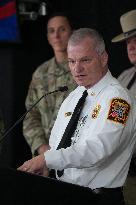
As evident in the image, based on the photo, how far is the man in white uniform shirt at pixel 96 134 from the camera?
2182 mm

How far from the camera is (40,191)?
1.80 meters

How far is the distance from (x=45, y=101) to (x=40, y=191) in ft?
6.81

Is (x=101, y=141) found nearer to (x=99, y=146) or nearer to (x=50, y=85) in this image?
(x=99, y=146)

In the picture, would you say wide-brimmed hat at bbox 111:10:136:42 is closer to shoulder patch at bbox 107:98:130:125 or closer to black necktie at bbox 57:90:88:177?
black necktie at bbox 57:90:88:177

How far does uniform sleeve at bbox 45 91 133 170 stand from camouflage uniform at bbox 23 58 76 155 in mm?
1471

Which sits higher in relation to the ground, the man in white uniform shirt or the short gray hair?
the short gray hair

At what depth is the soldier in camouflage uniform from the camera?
12.5 feet

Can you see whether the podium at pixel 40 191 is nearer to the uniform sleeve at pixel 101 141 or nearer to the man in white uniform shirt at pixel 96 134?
the man in white uniform shirt at pixel 96 134

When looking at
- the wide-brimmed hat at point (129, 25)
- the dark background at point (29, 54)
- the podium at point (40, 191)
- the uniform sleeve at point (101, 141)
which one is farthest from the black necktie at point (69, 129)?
the dark background at point (29, 54)

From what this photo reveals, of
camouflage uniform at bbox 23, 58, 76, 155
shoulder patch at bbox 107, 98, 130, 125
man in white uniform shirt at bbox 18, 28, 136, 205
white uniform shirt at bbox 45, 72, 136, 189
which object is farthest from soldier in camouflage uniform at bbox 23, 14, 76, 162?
shoulder patch at bbox 107, 98, 130, 125

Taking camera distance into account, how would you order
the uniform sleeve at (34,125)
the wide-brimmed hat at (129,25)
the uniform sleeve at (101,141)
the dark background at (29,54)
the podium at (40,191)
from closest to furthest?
the podium at (40,191) → the uniform sleeve at (101,141) → the wide-brimmed hat at (129,25) → the uniform sleeve at (34,125) → the dark background at (29,54)

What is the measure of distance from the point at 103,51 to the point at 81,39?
131 millimetres

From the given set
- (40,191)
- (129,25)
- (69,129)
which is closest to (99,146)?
(69,129)

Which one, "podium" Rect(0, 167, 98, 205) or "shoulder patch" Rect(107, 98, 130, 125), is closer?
"podium" Rect(0, 167, 98, 205)
